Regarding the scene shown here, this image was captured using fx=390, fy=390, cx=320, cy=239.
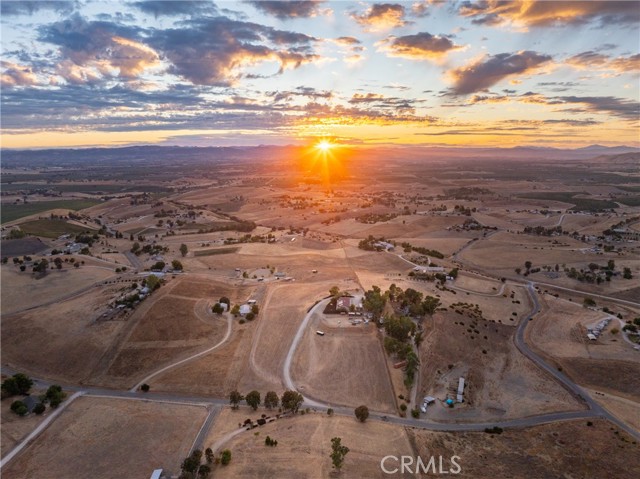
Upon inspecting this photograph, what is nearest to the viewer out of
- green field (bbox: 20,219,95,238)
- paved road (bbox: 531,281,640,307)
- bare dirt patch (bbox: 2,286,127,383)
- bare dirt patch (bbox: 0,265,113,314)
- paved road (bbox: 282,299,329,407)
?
paved road (bbox: 282,299,329,407)

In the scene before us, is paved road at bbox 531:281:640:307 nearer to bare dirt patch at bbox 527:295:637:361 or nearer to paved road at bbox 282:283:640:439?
bare dirt patch at bbox 527:295:637:361

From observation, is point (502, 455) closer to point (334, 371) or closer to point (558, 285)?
point (334, 371)

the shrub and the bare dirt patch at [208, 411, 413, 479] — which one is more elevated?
the bare dirt patch at [208, 411, 413, 479]

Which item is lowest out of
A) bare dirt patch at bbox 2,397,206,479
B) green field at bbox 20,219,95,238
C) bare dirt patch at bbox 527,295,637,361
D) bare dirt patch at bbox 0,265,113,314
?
green field at bbox 20,219,95,238

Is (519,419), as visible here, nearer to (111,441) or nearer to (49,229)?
(111,441)

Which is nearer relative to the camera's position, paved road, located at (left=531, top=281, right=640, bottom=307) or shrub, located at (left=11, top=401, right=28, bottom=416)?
shrub, located at (left=11, top=401, right=28, bottom=416)

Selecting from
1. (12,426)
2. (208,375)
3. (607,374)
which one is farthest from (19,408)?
(607,374)

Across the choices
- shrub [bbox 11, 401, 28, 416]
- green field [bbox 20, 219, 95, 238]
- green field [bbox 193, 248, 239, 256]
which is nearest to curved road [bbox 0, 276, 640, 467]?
shrub [bbox 11, 401, 28, 416]
